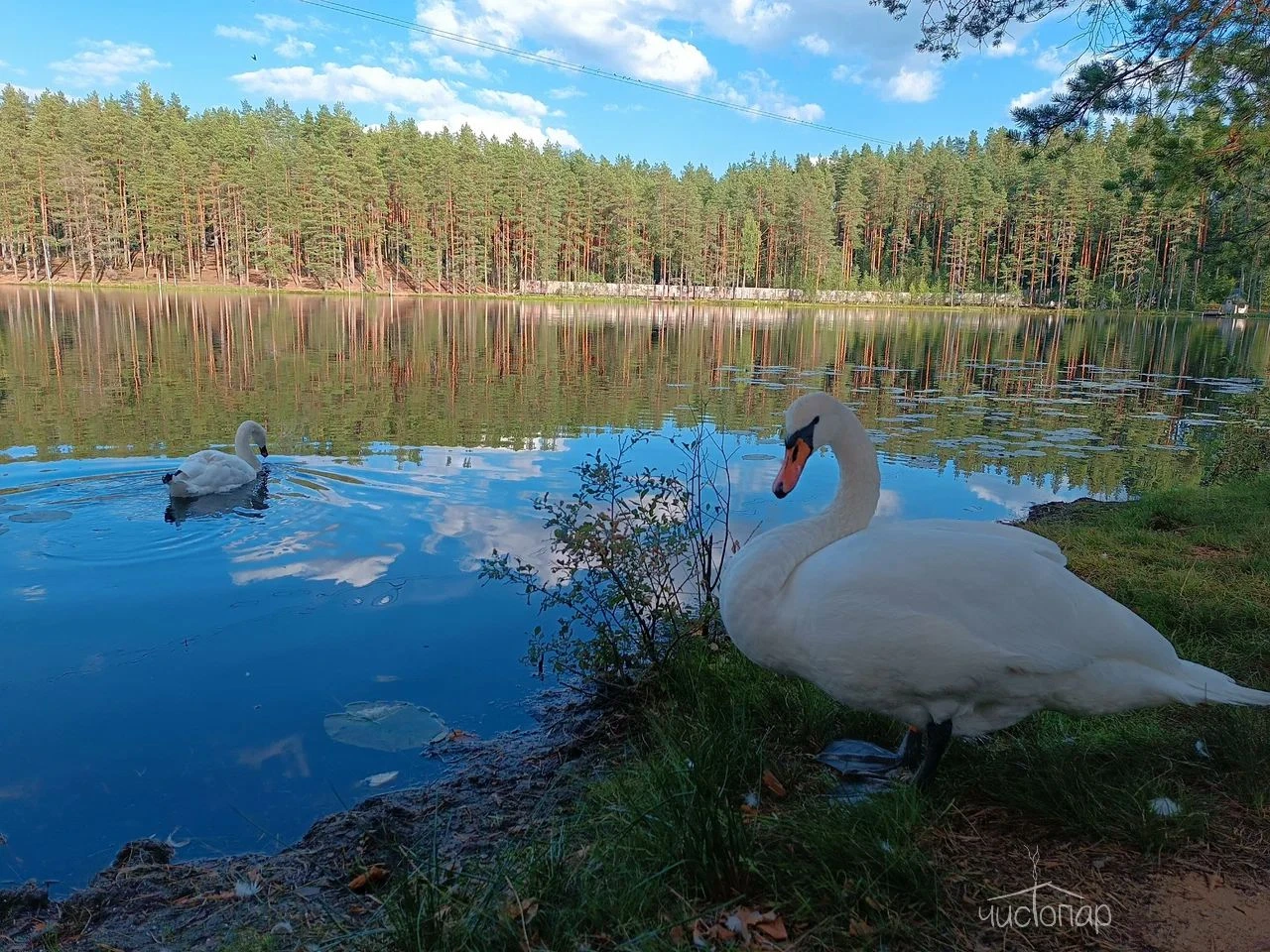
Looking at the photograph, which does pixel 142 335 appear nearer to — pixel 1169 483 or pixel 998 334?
pixel 1169 483

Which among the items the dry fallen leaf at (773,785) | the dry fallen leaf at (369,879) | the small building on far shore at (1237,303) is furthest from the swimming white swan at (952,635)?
the small building on far shore at (1237,303)

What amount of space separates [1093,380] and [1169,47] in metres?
22.0

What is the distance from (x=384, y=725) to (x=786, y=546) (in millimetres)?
3349

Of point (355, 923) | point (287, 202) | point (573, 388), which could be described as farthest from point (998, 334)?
point (287, 202)

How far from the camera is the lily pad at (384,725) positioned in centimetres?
539

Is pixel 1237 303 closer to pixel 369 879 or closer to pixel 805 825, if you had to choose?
pixel 805 825

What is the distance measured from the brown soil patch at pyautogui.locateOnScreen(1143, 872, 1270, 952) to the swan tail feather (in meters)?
0.63

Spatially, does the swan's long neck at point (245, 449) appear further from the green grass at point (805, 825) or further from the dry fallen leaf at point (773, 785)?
the dry fallen leaf at point (773, 785)

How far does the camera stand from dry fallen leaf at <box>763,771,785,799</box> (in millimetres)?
3498

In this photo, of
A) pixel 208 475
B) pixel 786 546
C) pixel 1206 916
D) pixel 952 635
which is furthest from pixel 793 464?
pixel 208 475

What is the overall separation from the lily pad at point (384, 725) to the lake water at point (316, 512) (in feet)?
0.31

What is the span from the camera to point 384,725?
557 centimetres

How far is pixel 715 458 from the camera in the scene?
13.7 m

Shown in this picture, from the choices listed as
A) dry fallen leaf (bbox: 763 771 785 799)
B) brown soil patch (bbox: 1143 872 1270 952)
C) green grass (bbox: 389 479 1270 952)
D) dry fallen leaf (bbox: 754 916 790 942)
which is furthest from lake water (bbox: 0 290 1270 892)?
brown soil patch (bbox: 1143 872 1270 952)
